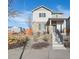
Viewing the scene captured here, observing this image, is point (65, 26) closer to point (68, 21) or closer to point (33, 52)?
point (68, 21)

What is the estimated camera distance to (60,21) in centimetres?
491

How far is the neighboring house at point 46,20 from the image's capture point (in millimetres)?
4902

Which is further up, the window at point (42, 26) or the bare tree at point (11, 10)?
the bare tree at point (11, 10)

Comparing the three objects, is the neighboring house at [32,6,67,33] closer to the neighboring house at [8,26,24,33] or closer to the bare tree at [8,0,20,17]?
the neighboring house at [8,26,24,33]

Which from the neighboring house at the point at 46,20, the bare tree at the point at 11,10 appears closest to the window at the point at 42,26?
the neighboring house at the point at 46,20

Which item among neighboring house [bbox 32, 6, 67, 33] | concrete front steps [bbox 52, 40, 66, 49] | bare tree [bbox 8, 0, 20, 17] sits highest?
bare tree [bbox 8, 0, 20, 17]

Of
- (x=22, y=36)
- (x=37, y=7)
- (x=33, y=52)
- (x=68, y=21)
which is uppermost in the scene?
(x=37, y=7)

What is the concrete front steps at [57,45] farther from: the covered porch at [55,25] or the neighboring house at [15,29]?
the neighboring house at [15,29]

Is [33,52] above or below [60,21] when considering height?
below

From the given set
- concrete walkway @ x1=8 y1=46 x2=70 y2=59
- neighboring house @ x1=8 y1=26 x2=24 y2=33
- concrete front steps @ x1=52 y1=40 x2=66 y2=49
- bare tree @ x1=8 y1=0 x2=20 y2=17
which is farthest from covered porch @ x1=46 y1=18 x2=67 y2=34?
bare tree @ x1=8 y1=0 x2=20 y2=17

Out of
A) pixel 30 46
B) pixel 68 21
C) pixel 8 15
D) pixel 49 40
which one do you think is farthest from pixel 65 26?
pixel 8 15

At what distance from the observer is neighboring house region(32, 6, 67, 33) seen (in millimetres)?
4902

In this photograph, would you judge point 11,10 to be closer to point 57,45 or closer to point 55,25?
point 55,25
